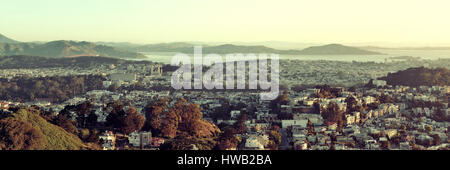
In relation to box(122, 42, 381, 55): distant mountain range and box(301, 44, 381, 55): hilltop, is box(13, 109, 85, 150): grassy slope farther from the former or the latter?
box(301, 44, 381, 55): hilltop

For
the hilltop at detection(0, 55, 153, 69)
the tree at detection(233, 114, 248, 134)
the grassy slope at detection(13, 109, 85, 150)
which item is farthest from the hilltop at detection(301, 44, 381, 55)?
the grassy slope at detection(13, 109, 85, 150)

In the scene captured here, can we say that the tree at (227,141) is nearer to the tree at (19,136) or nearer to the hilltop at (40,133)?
the hilltop at (40,133)

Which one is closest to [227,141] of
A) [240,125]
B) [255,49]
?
[240,125]

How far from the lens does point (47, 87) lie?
91.9 feet

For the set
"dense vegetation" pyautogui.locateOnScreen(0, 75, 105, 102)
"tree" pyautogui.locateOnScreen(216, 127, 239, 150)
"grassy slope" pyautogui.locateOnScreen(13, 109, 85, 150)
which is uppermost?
"grassy slope" pyautogui.locateOnScreen(13, 109, 85, 150)

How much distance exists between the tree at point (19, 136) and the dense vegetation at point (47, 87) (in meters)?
12.8

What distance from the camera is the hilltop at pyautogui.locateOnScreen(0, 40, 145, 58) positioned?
226 feet

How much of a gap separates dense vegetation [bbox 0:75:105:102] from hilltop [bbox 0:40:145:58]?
117ft

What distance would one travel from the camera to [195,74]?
3472 centimetres

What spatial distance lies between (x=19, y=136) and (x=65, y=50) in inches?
2432

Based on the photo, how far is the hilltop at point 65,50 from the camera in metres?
68.9
